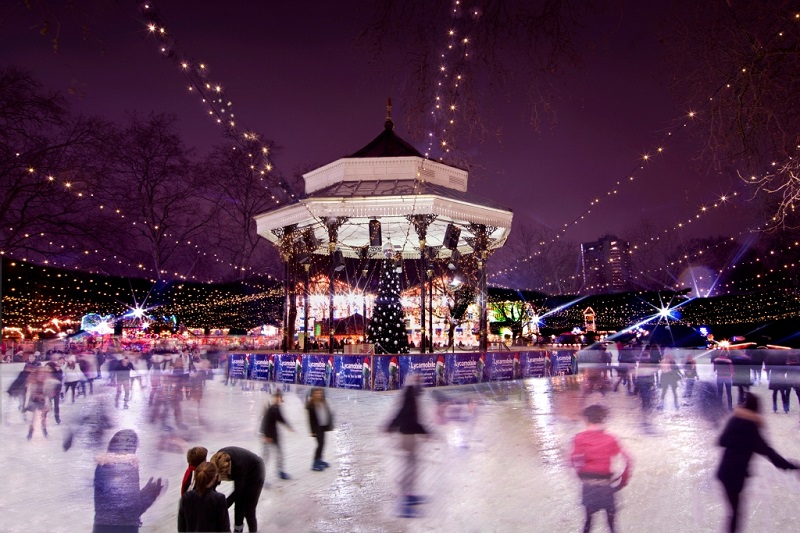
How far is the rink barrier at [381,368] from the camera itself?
1650cm

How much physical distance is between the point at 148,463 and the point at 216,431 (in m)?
2.17

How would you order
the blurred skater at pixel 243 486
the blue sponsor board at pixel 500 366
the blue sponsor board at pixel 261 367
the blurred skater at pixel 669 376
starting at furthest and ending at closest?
the blue sponsor board at pixel 261 367 < the blue sponsor board at pixel 500 366 < the blurred skater at pixel 669 376 < the blurred skater at pixel 243 486

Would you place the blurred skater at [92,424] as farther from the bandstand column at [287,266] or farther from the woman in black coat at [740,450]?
the woman in black coat at [740,450]

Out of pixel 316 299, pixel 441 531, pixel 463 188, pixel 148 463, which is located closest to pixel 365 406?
pixel 148 463

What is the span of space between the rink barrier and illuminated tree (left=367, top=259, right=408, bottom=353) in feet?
7.12

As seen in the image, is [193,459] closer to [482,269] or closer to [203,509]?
[203,509]

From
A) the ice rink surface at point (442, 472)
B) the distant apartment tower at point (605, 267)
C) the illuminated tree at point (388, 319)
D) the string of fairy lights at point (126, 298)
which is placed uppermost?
the distant apartment tower at point (605, 267)

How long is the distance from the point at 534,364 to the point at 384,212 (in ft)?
26.6

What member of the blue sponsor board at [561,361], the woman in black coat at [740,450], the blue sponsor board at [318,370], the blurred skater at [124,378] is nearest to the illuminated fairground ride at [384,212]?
the blue sponsor board at [318,370]

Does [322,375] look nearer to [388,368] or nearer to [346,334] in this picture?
[388,368]

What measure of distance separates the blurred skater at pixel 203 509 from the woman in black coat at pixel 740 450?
4230 mm

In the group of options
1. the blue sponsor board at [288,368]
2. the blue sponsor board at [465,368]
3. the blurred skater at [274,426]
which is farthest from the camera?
the blue sponsor board at [288,368]

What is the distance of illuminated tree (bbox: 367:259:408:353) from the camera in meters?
19.2

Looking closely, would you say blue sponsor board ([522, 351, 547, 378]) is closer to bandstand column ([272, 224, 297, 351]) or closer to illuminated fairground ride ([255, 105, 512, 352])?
illuminated fairground ride ([255, 105, 512, 352])
